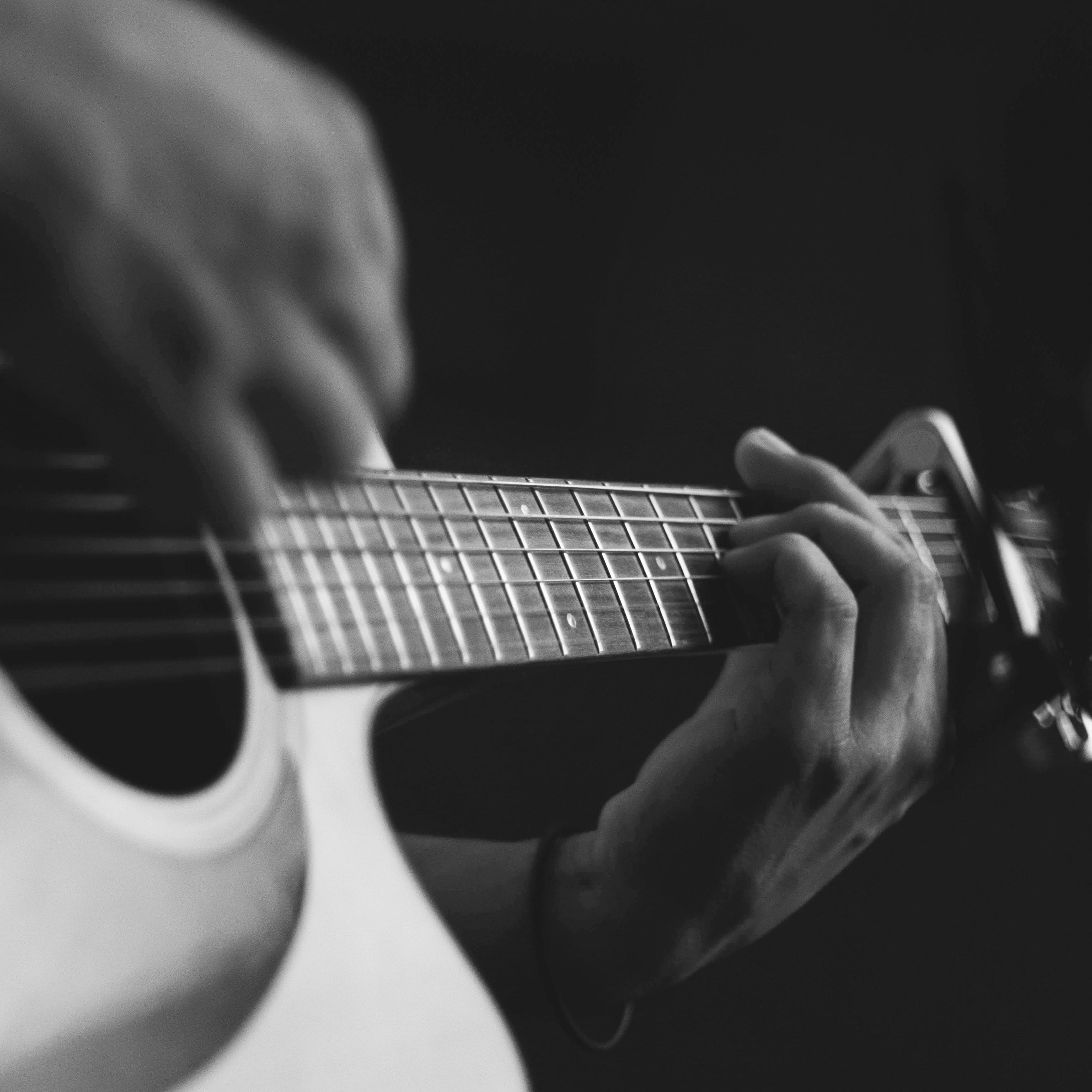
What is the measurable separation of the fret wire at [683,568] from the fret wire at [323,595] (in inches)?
9.9

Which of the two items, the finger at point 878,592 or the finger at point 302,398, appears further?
the finger at point 878,592

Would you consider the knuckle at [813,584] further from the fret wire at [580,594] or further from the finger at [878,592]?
the fret wire at [580,594]

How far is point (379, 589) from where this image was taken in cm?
41

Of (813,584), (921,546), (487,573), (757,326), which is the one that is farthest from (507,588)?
(757,326)

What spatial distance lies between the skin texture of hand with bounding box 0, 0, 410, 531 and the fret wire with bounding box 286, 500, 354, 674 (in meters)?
0.06

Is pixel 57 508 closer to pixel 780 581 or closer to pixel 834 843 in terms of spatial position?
pixel 780 581

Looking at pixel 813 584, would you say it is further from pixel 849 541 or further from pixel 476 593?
pixel 476 593

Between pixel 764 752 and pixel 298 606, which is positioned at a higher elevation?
pixel 298 606

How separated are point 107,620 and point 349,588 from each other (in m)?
0.09

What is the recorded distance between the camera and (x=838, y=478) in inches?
27.5

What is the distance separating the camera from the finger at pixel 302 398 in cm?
30

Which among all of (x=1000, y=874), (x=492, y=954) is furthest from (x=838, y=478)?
(x=1000, y=874)

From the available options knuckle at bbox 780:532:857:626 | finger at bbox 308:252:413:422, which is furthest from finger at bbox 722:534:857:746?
finger at bbox 308:252:413:422

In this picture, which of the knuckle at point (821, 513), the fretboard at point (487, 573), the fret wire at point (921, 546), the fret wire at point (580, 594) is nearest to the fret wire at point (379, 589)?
the fretboard at point (487, 573)
